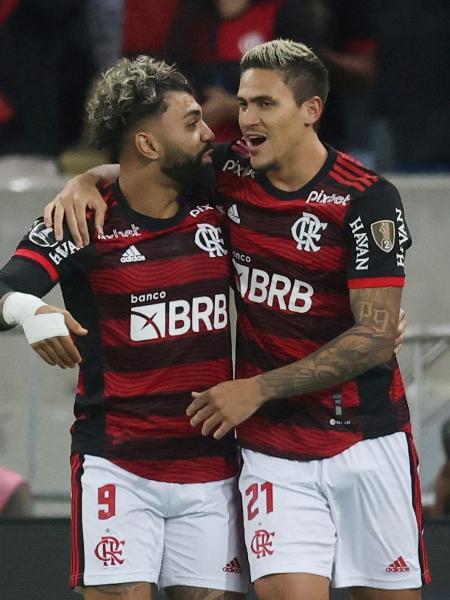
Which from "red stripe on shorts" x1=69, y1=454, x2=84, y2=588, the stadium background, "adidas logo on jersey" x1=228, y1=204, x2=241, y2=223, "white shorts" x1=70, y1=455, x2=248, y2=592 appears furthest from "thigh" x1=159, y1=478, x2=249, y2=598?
the stadium background

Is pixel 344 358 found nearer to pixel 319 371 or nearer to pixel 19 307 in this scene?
pixel 319 371

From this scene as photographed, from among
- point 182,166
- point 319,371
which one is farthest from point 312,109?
point 319,371

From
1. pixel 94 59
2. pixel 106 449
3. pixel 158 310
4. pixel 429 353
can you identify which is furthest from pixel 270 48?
pixel 94 59

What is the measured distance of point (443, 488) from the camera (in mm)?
5734

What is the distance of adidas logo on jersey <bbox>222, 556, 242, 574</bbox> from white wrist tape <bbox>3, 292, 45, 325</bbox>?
929 mm

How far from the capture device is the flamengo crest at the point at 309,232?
4.35m

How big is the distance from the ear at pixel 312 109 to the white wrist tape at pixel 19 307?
3.11 ft

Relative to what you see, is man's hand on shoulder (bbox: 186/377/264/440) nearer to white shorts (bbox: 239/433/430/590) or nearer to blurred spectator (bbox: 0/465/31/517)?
white shorts (bbox: 239/433/430/590)

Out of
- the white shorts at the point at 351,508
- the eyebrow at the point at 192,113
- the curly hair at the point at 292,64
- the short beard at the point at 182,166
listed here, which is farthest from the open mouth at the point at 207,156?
the white shorts at the point at 351,508

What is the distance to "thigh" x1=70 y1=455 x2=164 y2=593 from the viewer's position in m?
4.32

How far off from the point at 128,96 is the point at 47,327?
0.89 m

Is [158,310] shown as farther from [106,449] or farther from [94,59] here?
[94,59]

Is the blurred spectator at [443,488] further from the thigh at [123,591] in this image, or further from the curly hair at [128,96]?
the curly hair at [128,96]

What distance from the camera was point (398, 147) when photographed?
6.83 metres
